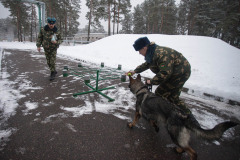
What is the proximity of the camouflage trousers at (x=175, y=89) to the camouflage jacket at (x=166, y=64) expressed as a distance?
4.0 inches

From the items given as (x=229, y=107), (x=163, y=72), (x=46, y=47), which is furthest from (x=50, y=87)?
(x=229, y=107)

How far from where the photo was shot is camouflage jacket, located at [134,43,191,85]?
2.03 m

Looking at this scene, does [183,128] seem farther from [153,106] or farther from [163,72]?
[163,72]

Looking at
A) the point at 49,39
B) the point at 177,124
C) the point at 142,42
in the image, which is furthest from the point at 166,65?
the point at 49,39

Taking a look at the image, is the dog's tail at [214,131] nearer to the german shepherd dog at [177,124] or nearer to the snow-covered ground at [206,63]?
the german shepherd dog at [177,124]

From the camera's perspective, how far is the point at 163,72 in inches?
79.7

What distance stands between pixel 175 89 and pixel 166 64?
29.3 inches

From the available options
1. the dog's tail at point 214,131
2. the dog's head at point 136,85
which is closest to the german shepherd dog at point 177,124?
the dog's tail at point 214,131

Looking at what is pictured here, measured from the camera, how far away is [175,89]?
2443 mm

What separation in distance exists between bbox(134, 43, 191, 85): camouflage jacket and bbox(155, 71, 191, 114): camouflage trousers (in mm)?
102

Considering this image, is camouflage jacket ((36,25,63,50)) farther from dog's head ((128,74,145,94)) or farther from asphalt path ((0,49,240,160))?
dog's head ((128,74,145,94))

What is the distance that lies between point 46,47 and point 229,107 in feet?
22.0

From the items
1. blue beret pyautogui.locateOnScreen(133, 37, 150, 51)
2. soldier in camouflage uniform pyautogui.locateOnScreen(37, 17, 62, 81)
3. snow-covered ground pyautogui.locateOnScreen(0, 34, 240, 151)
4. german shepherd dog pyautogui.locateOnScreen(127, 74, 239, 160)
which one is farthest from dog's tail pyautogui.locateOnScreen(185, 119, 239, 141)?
soldier in camouflage uniform pyautogui.locateOnScreen(37, 17, 62, 81)

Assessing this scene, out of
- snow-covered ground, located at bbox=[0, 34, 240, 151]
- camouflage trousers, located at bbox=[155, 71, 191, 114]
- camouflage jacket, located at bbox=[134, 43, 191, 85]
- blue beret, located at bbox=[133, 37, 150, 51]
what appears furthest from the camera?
snow-covered ground, located at bbox=[0, 34, 240, 151]
